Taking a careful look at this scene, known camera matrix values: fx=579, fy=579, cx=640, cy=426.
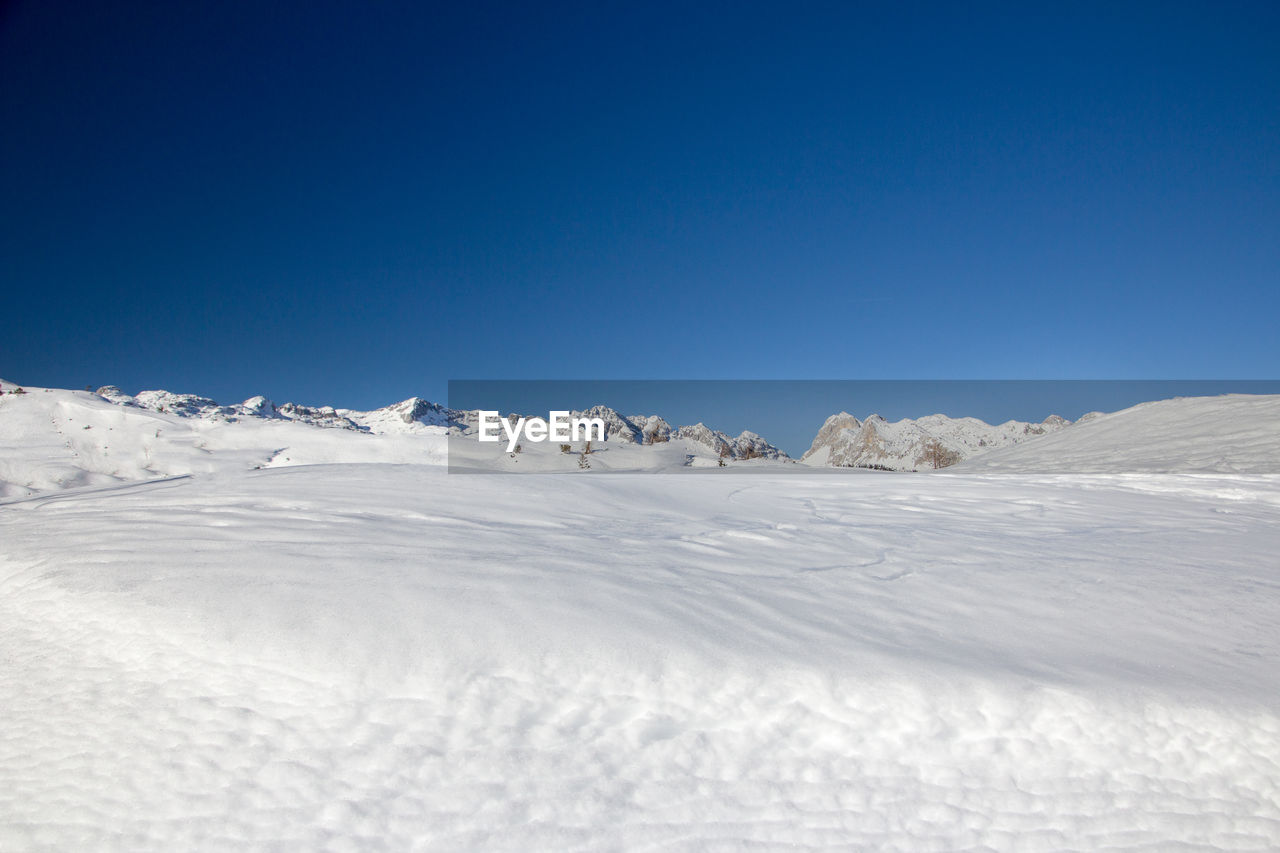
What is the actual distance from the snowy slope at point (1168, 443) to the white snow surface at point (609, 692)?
6845mm

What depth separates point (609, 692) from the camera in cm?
216

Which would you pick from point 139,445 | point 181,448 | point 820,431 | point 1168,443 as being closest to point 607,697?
point 1168,443

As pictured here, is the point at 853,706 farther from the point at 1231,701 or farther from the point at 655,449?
the point at 655,449

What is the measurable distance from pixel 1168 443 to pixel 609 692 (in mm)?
12751

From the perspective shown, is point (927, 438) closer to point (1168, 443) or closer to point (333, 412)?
point (1168, 443)

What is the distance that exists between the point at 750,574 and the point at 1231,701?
200cm

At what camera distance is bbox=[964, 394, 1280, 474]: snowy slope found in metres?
9.05

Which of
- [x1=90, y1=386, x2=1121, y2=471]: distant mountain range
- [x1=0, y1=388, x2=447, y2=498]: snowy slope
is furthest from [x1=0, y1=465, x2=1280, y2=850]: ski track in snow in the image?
[x1=90, y1=386, x2=1121, y2=471]: distant mountain range

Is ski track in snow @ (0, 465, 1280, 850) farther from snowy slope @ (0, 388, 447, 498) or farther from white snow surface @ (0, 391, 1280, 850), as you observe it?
snowy slope @ (0, 388, 447, 498)

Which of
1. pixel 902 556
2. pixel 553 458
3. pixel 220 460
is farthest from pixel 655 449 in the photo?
pixel 902 556

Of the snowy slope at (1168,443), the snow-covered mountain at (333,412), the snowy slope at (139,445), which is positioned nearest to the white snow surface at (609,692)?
the snowy slope at (1168,443)

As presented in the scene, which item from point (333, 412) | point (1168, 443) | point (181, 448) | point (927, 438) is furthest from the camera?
point (333, 412)

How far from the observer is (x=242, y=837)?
160cm

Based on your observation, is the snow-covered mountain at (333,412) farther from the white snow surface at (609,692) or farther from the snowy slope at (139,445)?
the white snow surface at (609,692)
